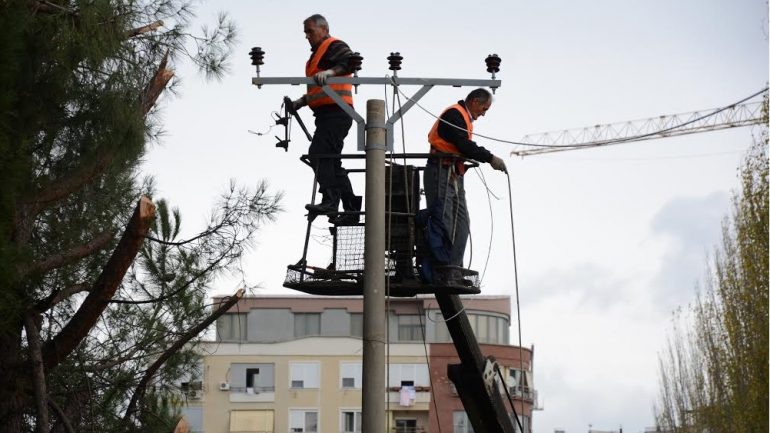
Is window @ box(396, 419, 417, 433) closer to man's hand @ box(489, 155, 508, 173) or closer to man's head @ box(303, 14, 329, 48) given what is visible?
man's head @ box(303, 14, 329, 48)

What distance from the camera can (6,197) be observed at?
10203 mm

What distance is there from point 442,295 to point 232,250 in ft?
12.1

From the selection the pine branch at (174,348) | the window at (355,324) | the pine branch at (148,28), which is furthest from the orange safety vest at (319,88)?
the window at (355,324)

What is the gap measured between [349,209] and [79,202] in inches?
125

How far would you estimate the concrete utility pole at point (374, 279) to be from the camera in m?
9.71

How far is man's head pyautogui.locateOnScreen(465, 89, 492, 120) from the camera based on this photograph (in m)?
12.4

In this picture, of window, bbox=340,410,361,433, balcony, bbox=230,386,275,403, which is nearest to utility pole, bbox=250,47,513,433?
window, bbox=340,410,361,433

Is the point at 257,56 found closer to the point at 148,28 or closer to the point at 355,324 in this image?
the point at 148,28

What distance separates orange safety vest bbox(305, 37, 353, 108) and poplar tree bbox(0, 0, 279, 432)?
1.52m

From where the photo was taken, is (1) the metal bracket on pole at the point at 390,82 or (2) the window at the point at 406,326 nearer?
(1) the metal bracket on pole at the point at 390,82

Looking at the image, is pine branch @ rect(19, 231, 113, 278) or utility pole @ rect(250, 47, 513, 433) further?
pine branch @ rect(19, 231, 113, 278)

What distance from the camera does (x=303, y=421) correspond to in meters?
68.1

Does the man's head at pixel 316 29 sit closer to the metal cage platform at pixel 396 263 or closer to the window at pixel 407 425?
the metal cage platform at pixel 396 263

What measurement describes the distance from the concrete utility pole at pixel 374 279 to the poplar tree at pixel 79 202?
2.17 m
